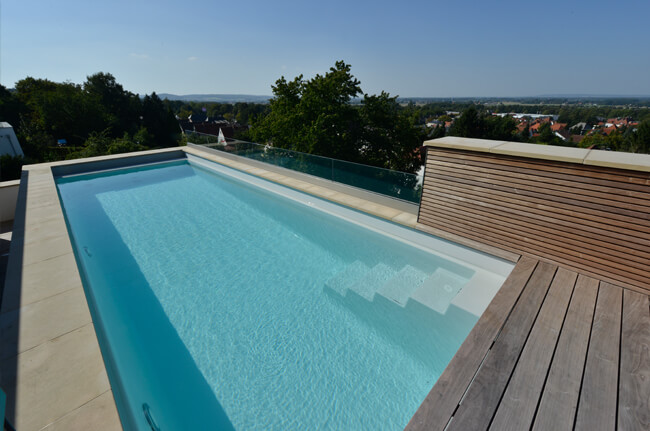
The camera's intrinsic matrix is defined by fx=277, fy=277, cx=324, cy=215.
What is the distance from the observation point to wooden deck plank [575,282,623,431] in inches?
84.4

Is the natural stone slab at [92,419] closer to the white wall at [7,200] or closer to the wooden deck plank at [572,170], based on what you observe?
the wooden deck plank at [572,170]

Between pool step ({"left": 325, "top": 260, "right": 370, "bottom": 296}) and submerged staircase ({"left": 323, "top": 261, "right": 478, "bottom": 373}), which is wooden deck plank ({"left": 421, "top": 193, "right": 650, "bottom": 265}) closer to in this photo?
submerged staircase ({"left": 323, "top": 261, "right": 478, "bottom": 373})

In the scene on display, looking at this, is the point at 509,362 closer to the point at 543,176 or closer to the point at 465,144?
the point at 543,176

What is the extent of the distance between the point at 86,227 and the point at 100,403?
21.7ft

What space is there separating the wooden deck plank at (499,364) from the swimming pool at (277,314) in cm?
70

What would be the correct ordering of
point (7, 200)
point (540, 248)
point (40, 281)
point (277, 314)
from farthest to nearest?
1. point (7, 200)
2. point (277, 314)
3. point (540, 248)
4. point (40, 281)

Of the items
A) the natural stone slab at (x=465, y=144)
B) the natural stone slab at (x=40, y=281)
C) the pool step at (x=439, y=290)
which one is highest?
the natural stone slab at (x=465, y=144)

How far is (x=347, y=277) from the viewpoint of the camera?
500 cm

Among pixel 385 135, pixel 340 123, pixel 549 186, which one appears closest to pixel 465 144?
pixel 549 186

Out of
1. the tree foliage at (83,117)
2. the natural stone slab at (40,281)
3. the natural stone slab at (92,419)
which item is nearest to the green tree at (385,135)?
the tree foliage at (83,117)

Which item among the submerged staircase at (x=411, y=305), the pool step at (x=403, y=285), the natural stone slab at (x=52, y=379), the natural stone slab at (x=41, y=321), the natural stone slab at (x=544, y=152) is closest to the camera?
the natural stone slab at (x=52, y=379)

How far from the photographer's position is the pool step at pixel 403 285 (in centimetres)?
437

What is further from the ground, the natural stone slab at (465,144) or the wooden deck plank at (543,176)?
the natural stone slab at (465,144)

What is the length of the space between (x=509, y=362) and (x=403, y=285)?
2.04 m
